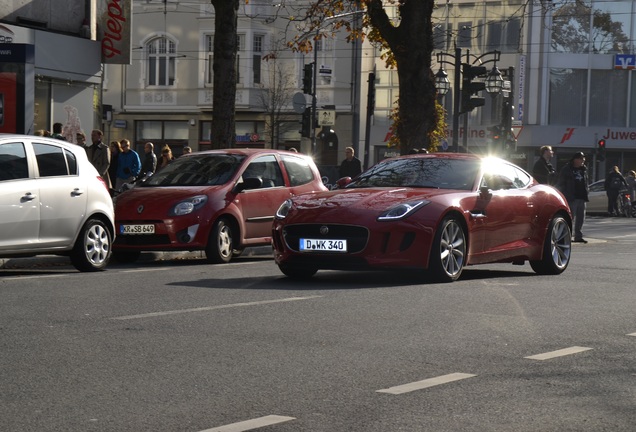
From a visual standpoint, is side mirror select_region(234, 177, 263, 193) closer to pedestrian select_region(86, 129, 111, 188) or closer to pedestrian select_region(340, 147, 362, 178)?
pedestrian select_region(86, 129, 111, 188)

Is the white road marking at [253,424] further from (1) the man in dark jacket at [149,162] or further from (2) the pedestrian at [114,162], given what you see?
(1) the man in dark jacket at [149,162]

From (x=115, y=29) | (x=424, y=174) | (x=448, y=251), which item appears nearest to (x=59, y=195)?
(x=424, y=174)

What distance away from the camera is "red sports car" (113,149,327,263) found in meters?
16.9

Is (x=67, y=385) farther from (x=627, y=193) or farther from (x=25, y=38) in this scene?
(x=627, y=193)

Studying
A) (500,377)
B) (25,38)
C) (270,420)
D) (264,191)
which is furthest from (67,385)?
(25,38)

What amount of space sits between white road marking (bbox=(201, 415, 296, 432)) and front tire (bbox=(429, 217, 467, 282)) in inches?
280

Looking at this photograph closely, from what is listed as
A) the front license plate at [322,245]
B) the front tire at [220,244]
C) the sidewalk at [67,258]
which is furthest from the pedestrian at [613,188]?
the front license plate at [322,245]

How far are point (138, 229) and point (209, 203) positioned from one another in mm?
965

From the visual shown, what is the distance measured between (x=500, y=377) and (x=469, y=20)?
192ft

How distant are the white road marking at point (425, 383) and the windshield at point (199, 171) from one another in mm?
10687

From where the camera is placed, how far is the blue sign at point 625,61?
205 ft

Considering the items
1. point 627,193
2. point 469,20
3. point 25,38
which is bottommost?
point 627,193

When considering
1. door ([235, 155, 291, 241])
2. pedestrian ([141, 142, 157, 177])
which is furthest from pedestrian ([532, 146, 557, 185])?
door ([235, 155, 291, 241])

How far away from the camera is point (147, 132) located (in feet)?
213
